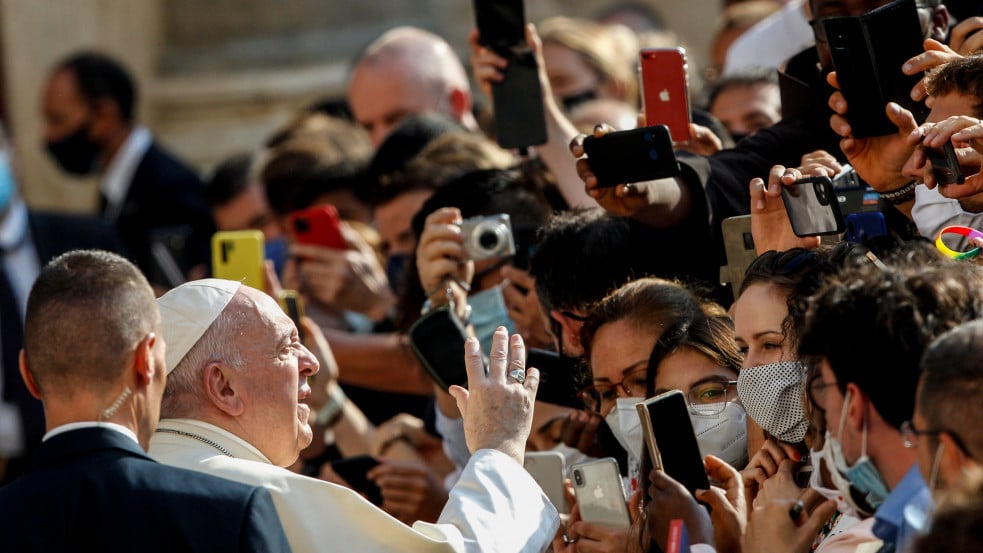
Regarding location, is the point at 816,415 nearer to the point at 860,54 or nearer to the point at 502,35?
the point at 860,54

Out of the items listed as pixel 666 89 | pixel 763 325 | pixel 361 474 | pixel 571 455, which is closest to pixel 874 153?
pixel 763 325

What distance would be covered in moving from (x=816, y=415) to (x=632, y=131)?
1.23 m

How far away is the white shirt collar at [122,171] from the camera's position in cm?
946

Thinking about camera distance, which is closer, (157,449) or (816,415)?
(816,415)

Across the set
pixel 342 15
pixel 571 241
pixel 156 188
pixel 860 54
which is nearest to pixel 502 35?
pixel 571 241

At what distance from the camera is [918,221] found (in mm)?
4203

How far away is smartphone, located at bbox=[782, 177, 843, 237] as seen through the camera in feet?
13.2

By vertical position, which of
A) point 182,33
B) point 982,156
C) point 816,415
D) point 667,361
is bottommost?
point 182,33

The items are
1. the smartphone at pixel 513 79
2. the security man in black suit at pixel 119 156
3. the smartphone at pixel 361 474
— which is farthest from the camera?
the security man in black suit at pixel 119 156

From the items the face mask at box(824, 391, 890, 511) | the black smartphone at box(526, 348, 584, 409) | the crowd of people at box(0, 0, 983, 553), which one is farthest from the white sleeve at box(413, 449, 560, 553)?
the face mask at box(824, 391, 890, 511)

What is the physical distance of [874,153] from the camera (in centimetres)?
427

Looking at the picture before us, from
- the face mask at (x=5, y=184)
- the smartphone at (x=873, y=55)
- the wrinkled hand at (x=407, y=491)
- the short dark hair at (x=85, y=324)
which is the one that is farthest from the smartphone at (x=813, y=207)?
the face mask at (x=5, y=184)

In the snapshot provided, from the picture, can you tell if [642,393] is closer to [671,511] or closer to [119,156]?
[671,511]

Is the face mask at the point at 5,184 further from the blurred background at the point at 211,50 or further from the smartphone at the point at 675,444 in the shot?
the smartphone at the point at 675,444
